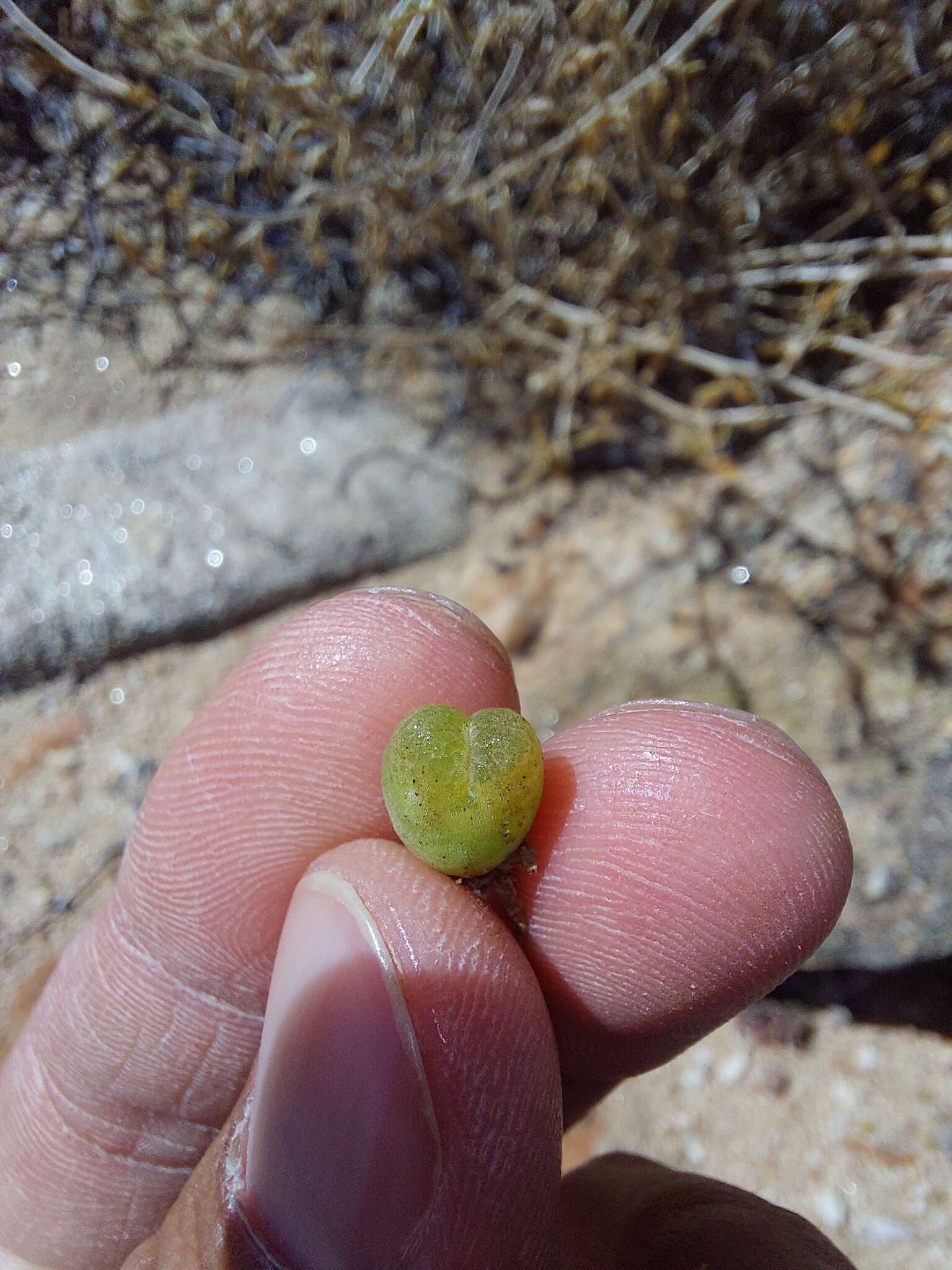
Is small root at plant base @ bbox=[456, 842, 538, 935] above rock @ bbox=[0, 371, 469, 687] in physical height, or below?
below

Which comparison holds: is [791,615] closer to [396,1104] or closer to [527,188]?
[527,188]

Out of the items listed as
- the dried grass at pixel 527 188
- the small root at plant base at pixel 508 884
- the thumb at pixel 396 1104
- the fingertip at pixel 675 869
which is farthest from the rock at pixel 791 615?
the thumb at pixel 396 1104

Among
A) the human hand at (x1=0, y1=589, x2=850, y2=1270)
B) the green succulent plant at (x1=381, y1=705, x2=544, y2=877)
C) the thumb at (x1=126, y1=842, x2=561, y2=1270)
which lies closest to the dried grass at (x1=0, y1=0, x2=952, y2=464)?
the human hand at (x1=0, y1=589, x2=850, y2=1270)

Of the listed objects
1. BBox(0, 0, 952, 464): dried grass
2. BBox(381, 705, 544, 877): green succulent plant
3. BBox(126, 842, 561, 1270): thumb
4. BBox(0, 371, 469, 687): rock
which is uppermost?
BBox(0, 0, 952, 464): dried grass

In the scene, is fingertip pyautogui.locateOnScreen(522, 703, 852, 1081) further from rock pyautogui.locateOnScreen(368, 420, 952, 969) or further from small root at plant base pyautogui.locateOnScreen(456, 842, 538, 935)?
rock pyautogui.locateOnScreen(368, 420, 952, 969)

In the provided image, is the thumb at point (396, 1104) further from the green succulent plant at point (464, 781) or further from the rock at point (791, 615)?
the rock at point (791, 615)

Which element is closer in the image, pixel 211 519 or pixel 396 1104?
pixel 396 1104

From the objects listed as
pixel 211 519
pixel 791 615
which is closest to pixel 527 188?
pixel 211 519
